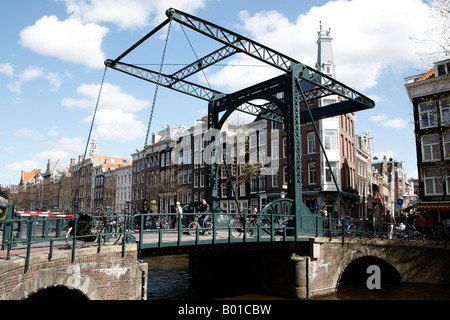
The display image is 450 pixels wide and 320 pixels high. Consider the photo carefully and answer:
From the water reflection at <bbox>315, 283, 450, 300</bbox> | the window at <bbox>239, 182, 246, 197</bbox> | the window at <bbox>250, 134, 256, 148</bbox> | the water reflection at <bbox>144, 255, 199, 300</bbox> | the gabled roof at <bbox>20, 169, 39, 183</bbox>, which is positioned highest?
the gabled roof at <bbox>20, 169, 39, 183</bbox>

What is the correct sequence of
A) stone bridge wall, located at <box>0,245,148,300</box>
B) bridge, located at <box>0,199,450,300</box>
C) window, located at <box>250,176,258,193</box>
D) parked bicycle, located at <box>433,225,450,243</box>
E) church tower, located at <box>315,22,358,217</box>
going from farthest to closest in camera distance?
window, located at <box>250,176,258,193</box>, church tower, located at <box>315,22,358,217</box>, parked bicycle, located at <box>433,225,450,243</box>, bridge, located at <box>0,199,450,300</box>, stone bridge wall, located at <box>0,245,148,300</box>

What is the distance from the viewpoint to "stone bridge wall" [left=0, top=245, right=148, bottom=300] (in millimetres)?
6781

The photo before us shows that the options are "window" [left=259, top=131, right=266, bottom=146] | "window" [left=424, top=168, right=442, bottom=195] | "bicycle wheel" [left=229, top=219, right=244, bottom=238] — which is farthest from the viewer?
"window" [left=259, top=131, right=266, bottom=146]

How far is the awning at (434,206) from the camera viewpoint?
985 inches

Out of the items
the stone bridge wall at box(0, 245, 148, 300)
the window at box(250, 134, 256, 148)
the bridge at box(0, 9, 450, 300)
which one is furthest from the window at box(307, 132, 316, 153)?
the stone bridge wall at box(0, 245, 148, 300)

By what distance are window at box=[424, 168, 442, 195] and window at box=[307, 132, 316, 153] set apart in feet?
30.9

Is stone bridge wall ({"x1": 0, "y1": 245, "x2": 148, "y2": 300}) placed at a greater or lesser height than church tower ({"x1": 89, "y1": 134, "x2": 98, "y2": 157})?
lesser

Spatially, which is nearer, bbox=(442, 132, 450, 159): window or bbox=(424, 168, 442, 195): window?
bbox=(442, 132, 450, 159): window

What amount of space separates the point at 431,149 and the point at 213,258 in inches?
719

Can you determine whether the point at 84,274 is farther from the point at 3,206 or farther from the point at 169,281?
the point at 169,281

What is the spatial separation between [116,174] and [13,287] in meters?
58.0

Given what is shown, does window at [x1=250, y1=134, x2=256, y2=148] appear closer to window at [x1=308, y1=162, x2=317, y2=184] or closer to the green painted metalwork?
window at [x1=308, y1=162, x2=317, y2=184]

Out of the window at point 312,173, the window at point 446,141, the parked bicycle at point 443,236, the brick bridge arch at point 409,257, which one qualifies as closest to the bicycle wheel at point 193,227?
the brick bridge arch at point 409,257

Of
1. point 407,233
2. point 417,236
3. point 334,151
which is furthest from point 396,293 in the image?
point 334,151
